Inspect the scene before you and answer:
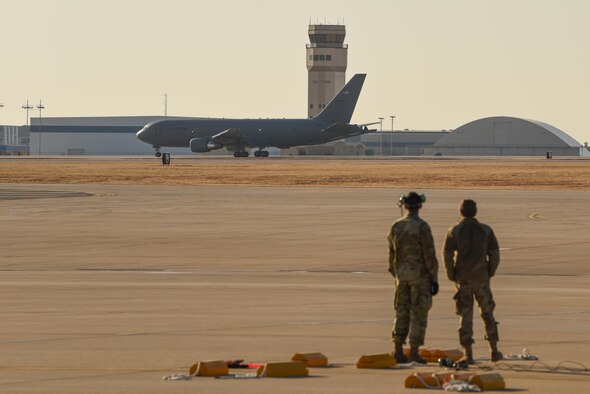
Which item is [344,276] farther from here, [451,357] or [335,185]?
[335,185]

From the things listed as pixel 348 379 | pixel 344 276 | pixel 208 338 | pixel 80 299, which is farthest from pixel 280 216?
pixel 348 379

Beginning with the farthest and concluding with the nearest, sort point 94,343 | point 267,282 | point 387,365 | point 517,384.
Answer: point 267,282
point 94,343
point 387,365
point 517,384

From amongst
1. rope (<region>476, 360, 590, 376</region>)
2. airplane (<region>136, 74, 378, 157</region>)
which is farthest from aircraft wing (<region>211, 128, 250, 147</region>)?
rope (<region>476, 360, 590, 376</region>)

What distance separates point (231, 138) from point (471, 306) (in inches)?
5247

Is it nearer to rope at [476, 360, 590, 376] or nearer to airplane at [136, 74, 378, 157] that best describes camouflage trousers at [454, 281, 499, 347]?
rope at [476, 360, 590, 376]

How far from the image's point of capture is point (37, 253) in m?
35.2

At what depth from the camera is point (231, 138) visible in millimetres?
149000

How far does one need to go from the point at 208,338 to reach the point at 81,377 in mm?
3750

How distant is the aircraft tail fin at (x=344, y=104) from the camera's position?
15288cm

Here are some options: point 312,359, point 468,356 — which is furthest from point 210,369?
point 468,356

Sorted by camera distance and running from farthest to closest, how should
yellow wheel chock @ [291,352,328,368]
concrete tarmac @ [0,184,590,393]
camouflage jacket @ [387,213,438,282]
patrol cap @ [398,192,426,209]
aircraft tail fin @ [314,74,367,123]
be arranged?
1. aircraft tail fin @ [314,74,367,123]
2. patrol cap @ [398,192,426,209]
3. camouflage jacket @ [387,213,438,282]
4. yellow wheel chock @ [291,352,328,368]
5. concrete tarmac @ [0,184,590,393]

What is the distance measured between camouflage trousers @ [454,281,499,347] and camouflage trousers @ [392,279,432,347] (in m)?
0.41

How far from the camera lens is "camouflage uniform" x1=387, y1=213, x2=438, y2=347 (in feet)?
53.4

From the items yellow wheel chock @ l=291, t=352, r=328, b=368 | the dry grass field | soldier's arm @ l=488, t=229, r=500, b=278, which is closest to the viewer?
yellow wheel chock @ l=291, t=352, r=328, b=368
